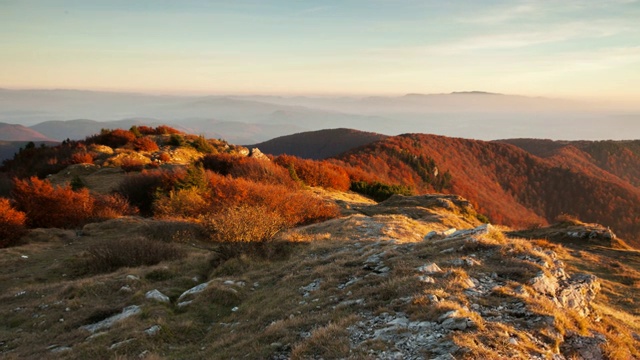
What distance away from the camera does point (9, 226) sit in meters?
18.9

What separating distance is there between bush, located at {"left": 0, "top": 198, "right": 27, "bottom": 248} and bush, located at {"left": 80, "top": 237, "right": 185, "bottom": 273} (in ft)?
21.3

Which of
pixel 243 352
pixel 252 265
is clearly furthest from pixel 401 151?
pixel 243 352

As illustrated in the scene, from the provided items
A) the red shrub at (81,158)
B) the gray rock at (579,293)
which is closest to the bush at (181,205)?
the red shrub at (81,158)

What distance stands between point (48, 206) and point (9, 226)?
3346mm

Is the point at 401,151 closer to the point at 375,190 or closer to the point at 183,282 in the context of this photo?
the point at 375,190

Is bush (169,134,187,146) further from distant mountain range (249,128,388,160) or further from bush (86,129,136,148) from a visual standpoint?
distant mountain range (249,128,388,160)

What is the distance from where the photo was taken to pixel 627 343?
6535 mm

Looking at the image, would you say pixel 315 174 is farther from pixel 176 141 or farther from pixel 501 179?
pixel 501 179

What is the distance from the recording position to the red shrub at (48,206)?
71.6 feet

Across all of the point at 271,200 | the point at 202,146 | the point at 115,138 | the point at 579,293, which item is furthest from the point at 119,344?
the point at 115,138

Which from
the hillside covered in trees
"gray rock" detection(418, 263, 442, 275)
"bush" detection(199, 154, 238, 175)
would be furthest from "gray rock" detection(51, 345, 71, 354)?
the hillside covered in trees

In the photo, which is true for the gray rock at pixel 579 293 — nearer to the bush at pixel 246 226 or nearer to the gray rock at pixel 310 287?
the gray rock at pixel 310 287

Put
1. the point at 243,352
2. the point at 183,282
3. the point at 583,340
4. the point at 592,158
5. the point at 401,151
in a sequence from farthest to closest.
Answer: the point at 592,158 → the point at 401,151 → the point at 183,282 → the point at 243,352 → the point at 583,340

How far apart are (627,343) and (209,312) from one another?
8666 millimetres
